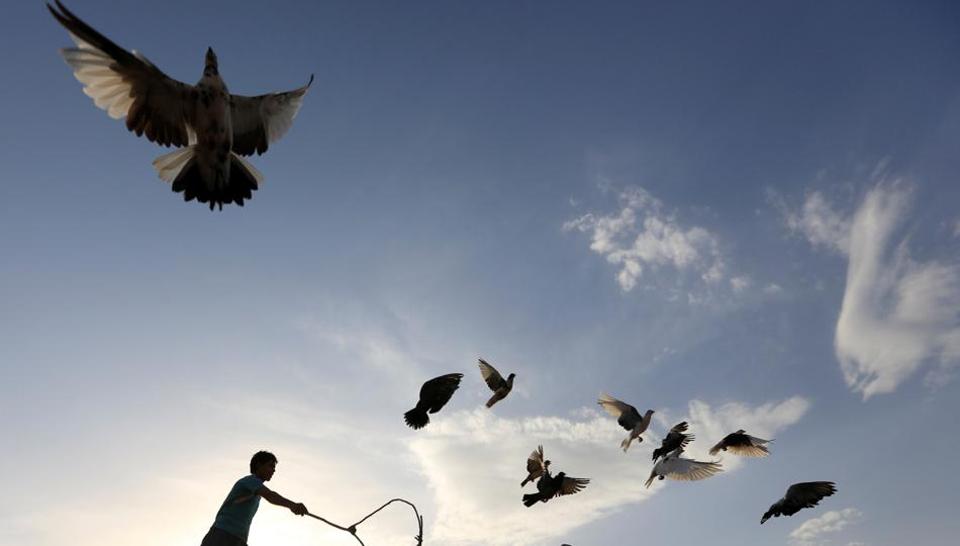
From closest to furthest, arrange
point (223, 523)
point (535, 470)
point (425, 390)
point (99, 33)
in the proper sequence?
point (223, 523)
point (99, 33)
point (425, 390)
point (535, 470)

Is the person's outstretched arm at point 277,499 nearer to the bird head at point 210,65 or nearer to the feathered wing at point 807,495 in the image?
the bird head at point 210,65

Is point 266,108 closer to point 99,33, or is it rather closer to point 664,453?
point 99,33

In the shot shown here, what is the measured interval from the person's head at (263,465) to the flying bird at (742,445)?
14319 mm

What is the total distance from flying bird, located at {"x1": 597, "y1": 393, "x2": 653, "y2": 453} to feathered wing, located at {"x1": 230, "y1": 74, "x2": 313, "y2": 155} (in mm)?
12598

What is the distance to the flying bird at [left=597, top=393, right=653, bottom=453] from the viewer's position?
1930 centimetres

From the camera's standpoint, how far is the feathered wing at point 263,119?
15.3 meters

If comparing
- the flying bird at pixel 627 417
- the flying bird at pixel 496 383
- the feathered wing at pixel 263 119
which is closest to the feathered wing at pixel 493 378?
the flying bird at pixel 496 383

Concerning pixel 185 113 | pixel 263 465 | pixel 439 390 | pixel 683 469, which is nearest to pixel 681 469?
pixel 683 469

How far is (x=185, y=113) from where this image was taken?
45.1 ft

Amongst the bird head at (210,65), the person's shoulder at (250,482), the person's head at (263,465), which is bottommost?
the person's shoulder at (250,482)

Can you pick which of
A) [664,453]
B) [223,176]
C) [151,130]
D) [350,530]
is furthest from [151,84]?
[664,453]

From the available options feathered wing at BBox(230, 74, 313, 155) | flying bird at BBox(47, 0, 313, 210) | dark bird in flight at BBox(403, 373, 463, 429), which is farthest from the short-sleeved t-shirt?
feathered wing at BBox(230, 74, 313, 155)

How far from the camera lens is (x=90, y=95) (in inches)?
496

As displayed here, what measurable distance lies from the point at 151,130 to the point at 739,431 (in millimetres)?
17486
